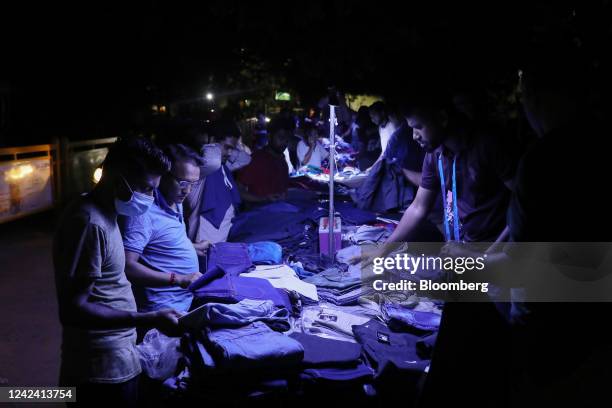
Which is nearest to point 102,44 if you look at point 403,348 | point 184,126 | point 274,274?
point 184,126

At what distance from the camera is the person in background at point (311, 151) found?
889cm

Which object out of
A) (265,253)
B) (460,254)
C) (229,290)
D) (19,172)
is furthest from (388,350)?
(19,172)

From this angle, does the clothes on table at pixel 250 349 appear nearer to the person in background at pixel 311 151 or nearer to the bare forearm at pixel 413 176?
the bare forearm at pixel 413 176

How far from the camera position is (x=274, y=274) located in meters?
3.71

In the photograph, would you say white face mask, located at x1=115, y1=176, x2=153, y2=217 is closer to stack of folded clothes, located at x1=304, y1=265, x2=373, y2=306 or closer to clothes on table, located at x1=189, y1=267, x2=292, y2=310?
clothes on table, located at x1=189, y1=267, x2=292, y2=310

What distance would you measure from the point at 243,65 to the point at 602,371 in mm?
30845

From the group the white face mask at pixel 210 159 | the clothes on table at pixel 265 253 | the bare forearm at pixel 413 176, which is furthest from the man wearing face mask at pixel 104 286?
the bare forearm at pixel 413 176

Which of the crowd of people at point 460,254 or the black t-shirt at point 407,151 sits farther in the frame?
the black t-shirt at point 407,151

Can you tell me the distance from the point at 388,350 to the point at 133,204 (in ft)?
4.81

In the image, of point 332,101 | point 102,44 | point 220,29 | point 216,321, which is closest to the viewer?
point 216,321

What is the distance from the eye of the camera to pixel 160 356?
8.38 ft

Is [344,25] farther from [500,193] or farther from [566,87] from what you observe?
[566,87]

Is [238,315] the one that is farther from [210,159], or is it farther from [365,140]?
[365,140]

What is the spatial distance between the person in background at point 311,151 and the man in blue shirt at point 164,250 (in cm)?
557
